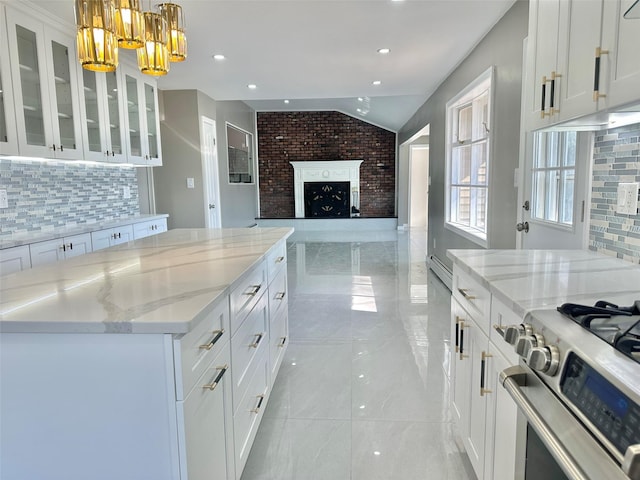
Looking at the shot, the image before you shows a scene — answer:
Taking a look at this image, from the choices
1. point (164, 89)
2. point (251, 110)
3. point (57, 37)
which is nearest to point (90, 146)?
point (57, 37)

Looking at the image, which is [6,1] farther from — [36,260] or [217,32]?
[36,260]

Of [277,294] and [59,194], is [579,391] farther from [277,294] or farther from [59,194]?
[59,194]

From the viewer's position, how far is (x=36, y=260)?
274 cm

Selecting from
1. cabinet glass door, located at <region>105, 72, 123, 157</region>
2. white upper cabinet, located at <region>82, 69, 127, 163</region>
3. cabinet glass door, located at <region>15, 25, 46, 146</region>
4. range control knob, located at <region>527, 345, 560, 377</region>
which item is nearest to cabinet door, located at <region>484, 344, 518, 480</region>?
range control knob, located at <region>527, 345, 560, 377</region>

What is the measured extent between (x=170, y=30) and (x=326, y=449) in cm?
216

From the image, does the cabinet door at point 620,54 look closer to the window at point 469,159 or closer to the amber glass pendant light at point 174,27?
the amber glass pendant light at point 174,27

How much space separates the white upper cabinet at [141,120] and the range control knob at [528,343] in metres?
3.92

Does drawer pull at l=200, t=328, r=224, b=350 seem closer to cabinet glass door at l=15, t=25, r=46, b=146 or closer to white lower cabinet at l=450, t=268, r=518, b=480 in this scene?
white lower cabinet at l=450, t=268, r=518, b=480

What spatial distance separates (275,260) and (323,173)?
25.6 feet

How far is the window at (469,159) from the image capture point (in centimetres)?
Result: 380

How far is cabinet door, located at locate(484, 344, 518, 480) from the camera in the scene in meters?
1.19

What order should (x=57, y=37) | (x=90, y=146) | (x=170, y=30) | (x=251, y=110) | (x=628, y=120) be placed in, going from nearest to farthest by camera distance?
(x=628, y=120) → (x=170, y=30) → (x=57, y=37) → (x=90, y=146) → (x=251, y=110)

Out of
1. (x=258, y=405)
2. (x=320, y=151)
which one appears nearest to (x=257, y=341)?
(x=258, y=405)

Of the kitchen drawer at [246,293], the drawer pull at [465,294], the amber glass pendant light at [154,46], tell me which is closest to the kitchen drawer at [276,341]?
the kitchen drawer at [246,293]
